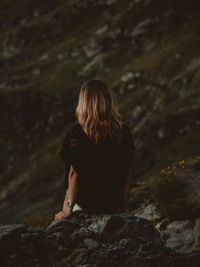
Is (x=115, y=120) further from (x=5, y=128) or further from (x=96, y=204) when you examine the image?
(x=5, y=128)

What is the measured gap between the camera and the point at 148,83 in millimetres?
33094

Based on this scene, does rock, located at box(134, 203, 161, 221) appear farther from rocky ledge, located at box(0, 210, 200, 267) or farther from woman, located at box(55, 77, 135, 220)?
woman, located at box(55, 77, 135, 220)

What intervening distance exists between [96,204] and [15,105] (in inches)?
1374

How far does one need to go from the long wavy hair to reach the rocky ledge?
1382 millimetres

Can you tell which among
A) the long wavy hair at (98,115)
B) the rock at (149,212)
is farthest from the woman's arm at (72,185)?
the rock at (149,212)

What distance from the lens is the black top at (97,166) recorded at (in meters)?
5.19

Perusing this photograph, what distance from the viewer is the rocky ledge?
4.82 metres

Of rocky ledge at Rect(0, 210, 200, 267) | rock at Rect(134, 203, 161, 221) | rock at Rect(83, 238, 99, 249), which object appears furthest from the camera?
rock at Rect(134, 203, 161, 221)

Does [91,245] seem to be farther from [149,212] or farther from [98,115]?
[149,212]

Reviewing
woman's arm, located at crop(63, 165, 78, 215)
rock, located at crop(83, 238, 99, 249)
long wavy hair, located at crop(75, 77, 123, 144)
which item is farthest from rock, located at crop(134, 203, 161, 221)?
long wavy hair, located at crop(75, 77, 123, 144)

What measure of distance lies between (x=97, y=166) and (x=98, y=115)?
32.9 inches

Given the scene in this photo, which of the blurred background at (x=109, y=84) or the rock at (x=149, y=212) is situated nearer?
the rock at (x=149, y=212)

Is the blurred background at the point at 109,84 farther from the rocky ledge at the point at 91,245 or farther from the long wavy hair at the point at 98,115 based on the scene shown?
the long wavy hair at the point at 98,115

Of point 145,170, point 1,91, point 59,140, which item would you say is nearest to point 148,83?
point 59,140
